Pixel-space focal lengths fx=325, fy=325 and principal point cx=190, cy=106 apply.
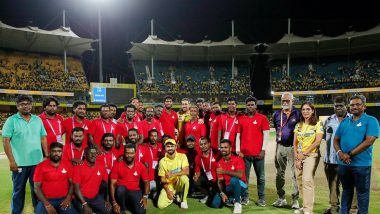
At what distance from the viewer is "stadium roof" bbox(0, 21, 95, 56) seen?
34469 mm

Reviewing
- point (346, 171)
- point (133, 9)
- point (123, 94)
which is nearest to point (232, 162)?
point (346, 171)

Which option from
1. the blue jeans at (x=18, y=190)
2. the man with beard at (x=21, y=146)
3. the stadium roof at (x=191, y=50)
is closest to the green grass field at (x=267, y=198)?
the blue jeans at (x=18, y=190)

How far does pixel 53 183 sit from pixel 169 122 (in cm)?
378

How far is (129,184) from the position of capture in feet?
19.5

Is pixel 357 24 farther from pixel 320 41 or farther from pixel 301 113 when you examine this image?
pixel 301 113

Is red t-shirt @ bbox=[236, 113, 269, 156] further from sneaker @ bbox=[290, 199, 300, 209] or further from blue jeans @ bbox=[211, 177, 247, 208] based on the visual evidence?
sneaker @ bbox=[290, 199, 300, 209]

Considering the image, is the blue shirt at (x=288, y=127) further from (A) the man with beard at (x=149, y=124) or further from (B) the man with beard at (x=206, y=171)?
(A) the man with beard at (x=149, y=124)

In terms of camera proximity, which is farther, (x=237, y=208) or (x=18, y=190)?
(x=237, y=208)

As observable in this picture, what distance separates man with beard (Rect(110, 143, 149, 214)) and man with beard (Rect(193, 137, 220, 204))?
1368 mm

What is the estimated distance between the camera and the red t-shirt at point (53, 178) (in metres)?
5.04

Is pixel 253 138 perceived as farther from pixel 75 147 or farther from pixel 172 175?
pixel 75 147

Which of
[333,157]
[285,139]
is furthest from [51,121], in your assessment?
[333,157]

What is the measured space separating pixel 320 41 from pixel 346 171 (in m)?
39.3

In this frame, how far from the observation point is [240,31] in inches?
2045
